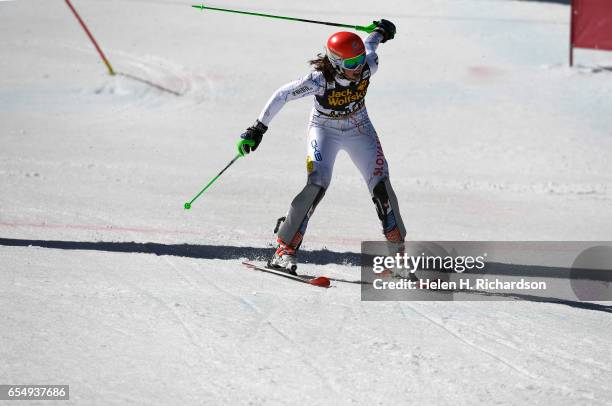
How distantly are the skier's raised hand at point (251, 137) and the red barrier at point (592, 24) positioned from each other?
907 cm

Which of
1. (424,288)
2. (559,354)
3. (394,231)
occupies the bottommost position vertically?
(559,354)

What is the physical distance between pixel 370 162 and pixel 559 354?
2.15 m

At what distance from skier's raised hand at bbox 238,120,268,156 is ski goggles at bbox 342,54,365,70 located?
793 millimetres

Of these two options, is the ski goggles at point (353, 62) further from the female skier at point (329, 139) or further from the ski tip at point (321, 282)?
the ski tip at point (321, 282)

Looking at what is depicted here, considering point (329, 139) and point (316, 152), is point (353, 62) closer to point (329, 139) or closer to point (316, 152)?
point (329, 139)

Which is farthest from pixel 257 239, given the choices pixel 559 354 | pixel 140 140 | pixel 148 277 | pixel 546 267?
pixel 140 140

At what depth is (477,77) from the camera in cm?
1503

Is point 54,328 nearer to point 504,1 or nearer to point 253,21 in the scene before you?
point 253,21

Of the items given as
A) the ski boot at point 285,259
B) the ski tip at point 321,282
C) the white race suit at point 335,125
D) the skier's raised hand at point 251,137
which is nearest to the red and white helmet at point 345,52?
the white race suit at point 335,125

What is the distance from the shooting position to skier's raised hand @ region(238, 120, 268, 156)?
6691 mm

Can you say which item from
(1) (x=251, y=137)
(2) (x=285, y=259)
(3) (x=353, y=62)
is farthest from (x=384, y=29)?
(2) (x=285, y=259)

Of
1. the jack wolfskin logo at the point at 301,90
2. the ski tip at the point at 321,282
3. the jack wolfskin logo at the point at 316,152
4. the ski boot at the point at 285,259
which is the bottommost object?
the ski tip at the point at 321,282

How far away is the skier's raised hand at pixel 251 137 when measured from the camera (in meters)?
6.69

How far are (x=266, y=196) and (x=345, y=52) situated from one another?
3.63 m
